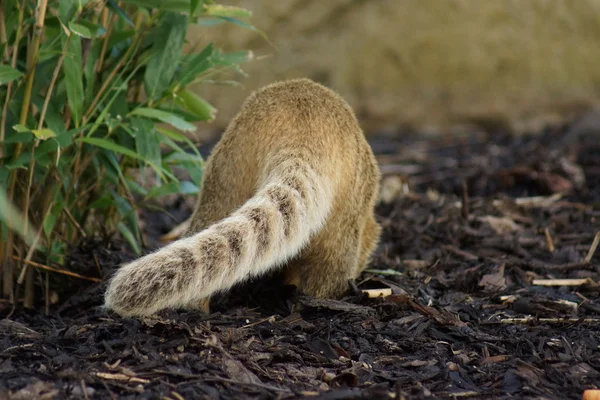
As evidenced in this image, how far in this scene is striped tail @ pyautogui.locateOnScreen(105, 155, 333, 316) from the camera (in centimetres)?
373

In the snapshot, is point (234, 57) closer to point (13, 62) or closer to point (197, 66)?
point (197, 66)

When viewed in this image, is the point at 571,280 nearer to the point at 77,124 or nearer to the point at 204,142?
the point at 77,124

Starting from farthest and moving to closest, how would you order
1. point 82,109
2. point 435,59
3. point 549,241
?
1. point 435,59
2. point 549,241
3. point 82,109

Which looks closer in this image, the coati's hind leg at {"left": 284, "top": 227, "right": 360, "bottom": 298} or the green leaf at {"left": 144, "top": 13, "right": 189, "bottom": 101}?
the coati's hind leg at {"left": 284, "top": 227, "right": 360, "bottom": 298}

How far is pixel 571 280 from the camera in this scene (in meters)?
5.68

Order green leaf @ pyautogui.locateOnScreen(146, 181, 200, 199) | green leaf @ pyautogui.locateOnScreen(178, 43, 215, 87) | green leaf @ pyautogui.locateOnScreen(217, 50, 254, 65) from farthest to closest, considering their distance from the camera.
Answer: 1. green leaf @ pyautogui.locateOnScreen(146, 181, 200, 199)
2. green leaf @ pyautogui.locateOnScreen(217, 50, 254, 65)
3. green leaf @ pyautogui.locateOnScreen(178, 43, 215, 87)

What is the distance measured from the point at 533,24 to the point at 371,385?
365 inches

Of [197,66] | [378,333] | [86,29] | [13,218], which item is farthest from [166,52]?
[378,333]

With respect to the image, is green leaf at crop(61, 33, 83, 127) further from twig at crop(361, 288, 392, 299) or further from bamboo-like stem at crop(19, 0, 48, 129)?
twig at crop(361, 288, 392, 299)

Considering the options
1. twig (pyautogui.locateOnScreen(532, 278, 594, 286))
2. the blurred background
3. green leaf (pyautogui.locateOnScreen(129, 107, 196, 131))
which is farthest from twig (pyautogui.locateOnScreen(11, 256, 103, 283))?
the blurred background

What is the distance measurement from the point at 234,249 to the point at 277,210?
1.28 feet

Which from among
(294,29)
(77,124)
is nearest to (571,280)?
(77,124)

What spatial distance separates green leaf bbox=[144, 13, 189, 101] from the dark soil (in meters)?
1.16

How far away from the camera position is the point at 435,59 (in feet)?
39.4
